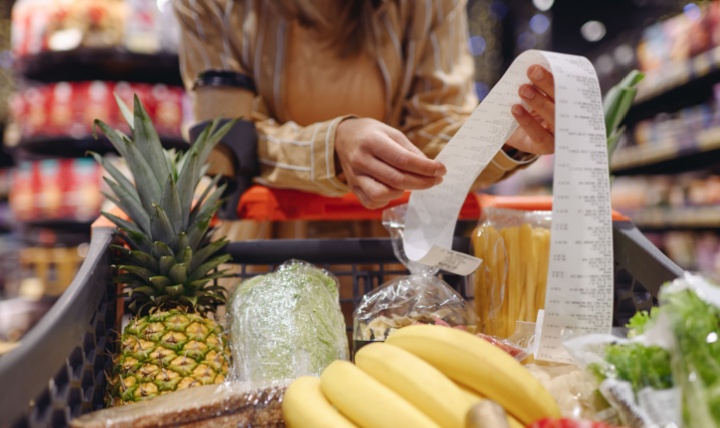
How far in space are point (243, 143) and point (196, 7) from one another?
51 cm

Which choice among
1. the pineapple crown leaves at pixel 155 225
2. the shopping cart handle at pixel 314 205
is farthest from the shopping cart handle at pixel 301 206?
the pineapple crown leaves at pixel 155 225

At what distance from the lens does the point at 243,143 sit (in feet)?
4.37

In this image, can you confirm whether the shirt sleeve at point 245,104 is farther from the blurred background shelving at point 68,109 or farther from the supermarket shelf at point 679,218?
the supermarket shelf at point 679,218

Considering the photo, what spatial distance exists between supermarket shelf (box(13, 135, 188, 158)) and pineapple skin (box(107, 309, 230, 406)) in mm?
2549

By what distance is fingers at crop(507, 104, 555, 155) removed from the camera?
893 mm

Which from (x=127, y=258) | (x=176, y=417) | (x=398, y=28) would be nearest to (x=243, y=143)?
(x=127, y=258)

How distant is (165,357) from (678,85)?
4.03 metres

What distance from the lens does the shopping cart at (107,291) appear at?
0.55 metres

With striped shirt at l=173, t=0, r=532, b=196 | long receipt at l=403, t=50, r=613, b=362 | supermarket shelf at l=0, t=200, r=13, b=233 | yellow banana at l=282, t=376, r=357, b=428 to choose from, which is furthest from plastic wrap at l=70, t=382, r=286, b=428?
supermarket shelf at l=0, t=200, r=13, b=233

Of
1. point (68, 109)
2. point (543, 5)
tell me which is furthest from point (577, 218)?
point (543, 5)

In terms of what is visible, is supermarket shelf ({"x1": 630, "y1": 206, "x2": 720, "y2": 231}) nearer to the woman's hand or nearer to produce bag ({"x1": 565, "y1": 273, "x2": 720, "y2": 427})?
the woman's hand

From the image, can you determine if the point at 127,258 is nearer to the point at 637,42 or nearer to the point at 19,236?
the point at 19,236

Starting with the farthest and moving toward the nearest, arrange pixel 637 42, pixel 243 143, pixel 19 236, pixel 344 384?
pixel 637 42 < pixel 19 236 < pixel 243 143 < pixel 344 384

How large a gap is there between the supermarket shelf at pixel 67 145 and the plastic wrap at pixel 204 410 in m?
2.80
